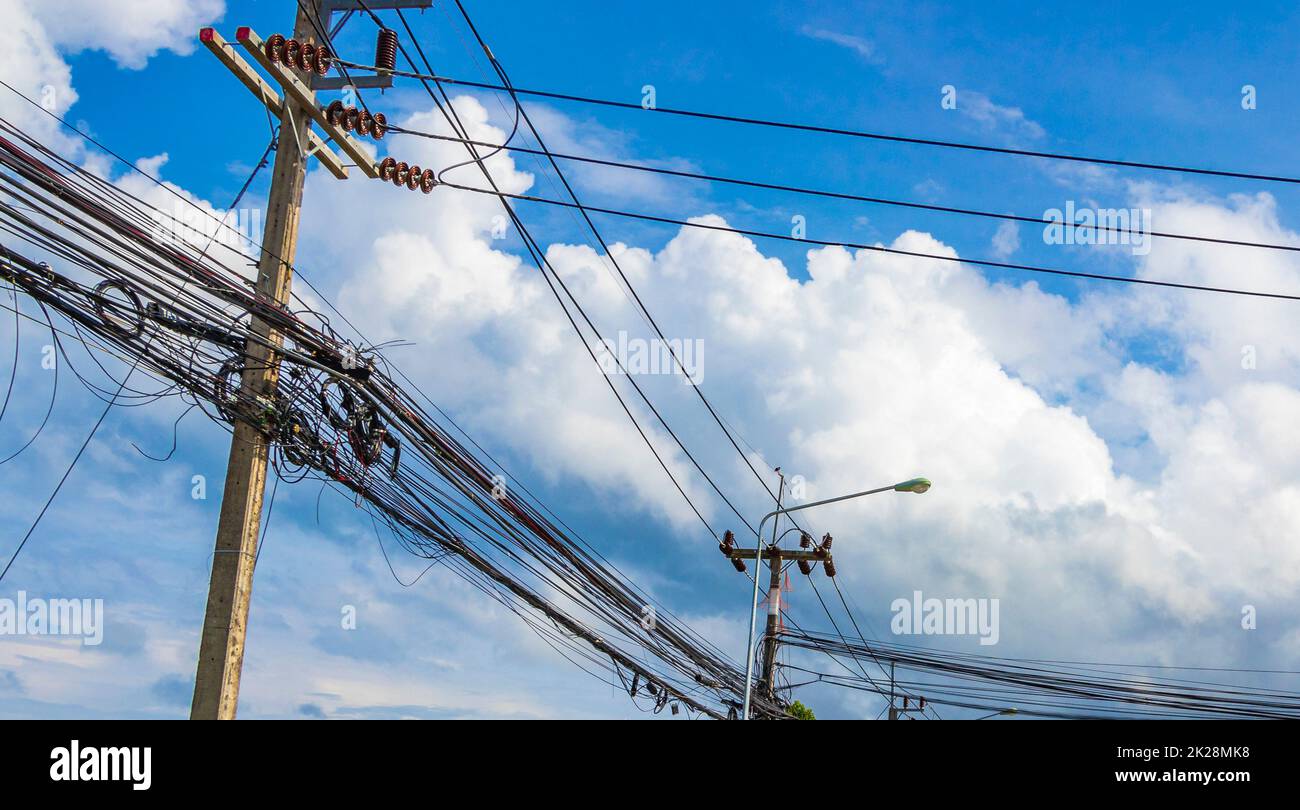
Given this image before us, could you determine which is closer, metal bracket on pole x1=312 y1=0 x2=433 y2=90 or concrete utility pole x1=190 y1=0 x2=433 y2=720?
concrete utility pole x1=190 y1=0 x2=433 y2=720

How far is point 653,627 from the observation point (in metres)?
16.6

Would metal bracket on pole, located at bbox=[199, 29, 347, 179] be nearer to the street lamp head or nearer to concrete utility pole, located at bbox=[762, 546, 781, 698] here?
the street lamp head

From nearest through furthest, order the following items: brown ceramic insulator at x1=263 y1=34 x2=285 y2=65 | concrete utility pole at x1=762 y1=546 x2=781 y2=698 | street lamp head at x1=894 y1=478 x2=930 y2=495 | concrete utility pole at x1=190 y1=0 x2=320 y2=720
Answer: concrete utility pole at x1=190 y1=0 x2=320 y2=720 < brown ceramic insulator at x1=263 y1=34 x2=285 y2=65 < street lamp head at x1=894 y1=478 x2=930 y2=495 < concrete utility pole at x1=762 y1=546 x2=781 y2=698

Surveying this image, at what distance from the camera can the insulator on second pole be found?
1080 centimetres

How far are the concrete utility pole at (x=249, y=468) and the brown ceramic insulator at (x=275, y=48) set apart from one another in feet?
1.74

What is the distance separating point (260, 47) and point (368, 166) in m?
1.81

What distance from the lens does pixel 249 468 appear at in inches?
385

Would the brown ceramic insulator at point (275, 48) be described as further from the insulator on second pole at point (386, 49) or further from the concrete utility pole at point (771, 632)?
the concrete utility pole at point (771, 632)

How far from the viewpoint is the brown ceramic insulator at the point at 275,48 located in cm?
1013

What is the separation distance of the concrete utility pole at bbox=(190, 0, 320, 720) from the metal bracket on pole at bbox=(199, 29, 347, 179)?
111 millimetres

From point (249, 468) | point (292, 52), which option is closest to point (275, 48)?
point (292, 52)

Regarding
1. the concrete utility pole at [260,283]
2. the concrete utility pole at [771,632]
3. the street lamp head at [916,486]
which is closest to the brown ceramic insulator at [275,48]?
the concrete utility pole at [260,283]

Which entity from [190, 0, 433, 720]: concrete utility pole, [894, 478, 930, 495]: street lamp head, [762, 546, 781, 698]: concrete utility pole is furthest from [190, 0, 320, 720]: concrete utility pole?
[762, 546, 781, 698]: concrete utility pole
